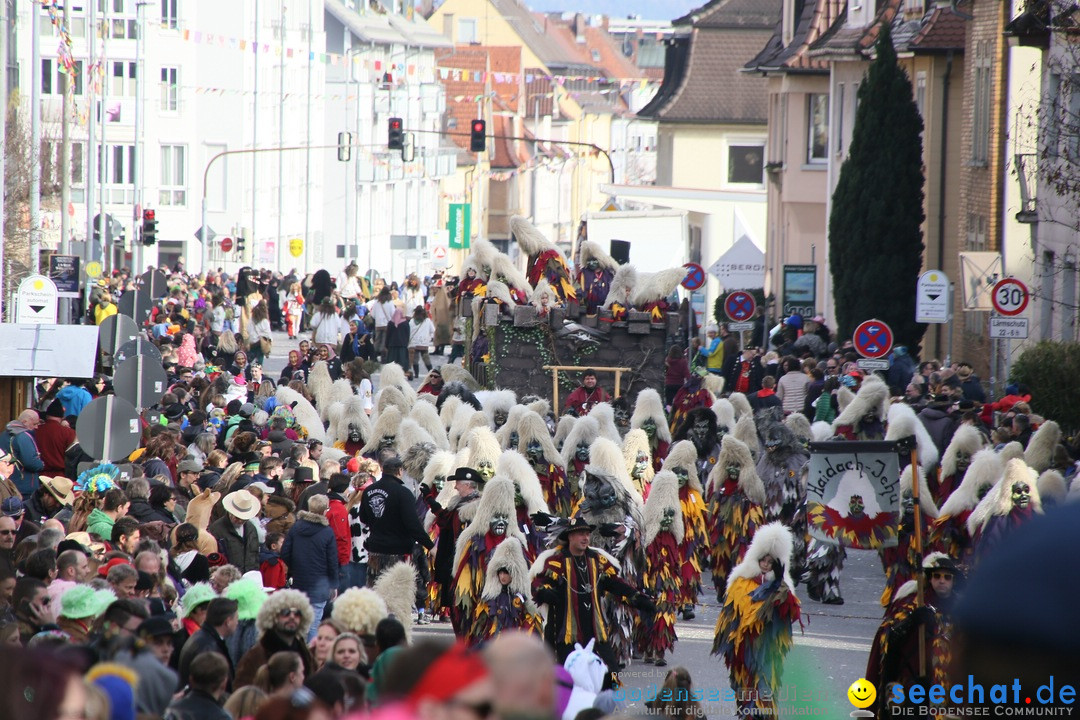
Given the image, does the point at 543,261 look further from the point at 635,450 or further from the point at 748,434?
the point at 635,450

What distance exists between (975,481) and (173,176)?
187 feet

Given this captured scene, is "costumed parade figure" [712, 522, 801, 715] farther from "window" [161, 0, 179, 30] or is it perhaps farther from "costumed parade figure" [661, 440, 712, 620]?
"window" [161, 0, 179, 30]

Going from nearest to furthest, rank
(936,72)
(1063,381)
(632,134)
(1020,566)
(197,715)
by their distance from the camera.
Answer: (1020,566), (197,715), (1063,381), (936,72), (632,134)

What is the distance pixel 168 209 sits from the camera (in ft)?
216

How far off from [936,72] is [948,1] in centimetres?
240

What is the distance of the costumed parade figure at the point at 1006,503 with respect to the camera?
12.0m

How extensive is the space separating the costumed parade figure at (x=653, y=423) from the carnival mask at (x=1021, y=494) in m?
5.98

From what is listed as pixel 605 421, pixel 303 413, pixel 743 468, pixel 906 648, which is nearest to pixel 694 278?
pixel 303 413

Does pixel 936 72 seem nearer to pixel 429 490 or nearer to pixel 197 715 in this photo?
pixel 429 490

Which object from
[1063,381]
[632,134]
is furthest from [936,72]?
[632,134]

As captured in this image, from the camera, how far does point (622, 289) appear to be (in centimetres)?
2478

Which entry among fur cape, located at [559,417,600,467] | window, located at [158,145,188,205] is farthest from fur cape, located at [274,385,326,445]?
window, located at [158,145,188,205]

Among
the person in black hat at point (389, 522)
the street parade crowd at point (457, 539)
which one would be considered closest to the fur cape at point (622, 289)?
the street parade crowd at point (457, 539)

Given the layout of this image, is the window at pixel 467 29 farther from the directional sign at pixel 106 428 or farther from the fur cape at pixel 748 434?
the directional sign at pixel 106 428
